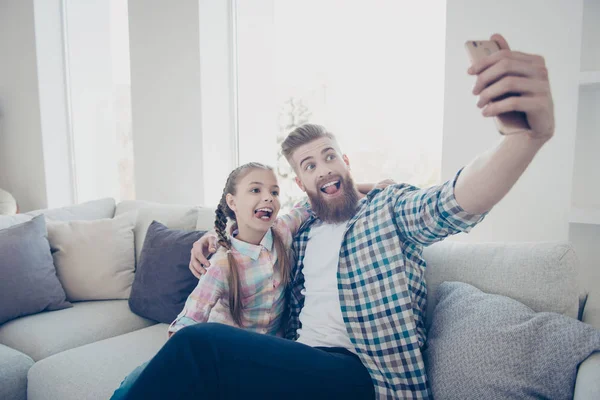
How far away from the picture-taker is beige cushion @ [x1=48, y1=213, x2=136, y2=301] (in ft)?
6.89

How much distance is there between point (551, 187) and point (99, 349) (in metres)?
1.76

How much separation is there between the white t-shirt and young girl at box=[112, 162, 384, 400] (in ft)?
0.31

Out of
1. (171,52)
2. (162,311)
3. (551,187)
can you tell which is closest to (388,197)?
(551,187)

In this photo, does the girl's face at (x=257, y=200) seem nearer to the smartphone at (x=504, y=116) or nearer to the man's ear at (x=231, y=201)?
the man's ear at (x=231, y=201)

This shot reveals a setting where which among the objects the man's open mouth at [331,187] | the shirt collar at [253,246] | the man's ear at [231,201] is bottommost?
the shirt collar at [253,246]

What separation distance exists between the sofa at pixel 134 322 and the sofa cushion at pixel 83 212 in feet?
0.86

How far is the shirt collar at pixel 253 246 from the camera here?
1410 mm

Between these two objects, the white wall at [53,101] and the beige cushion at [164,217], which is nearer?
the beige cushion at [164,217]

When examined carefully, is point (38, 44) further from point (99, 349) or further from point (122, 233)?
point (99, 349)

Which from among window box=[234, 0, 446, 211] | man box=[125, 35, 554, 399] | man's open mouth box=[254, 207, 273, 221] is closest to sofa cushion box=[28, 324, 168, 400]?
man box=[125, 35, 554, 399]

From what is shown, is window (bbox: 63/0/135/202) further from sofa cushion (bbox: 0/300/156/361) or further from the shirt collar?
the shirt collar

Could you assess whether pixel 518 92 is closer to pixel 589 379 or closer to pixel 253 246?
pixel 589 379

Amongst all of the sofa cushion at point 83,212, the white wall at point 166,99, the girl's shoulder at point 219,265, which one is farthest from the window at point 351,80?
the girl's shoulder at point 219,265

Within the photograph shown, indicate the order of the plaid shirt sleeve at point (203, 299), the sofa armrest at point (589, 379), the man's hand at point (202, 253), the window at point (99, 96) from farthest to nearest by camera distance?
the window at point (99, 96)
the man's hand at point (202, 253)
the plaid shirt sleeve at point (203, 299)
the sofa armrest at point (589, 379)
